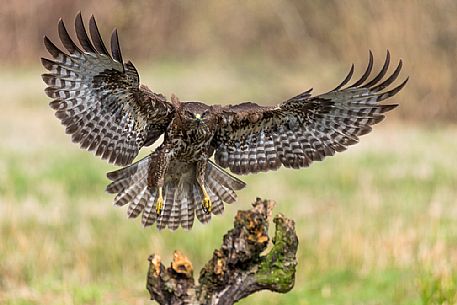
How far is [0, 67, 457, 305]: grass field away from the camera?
8.18 m

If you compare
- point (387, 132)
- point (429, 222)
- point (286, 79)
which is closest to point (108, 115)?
point (429, 222)

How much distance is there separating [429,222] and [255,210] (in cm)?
467

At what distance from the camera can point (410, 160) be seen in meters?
13.9

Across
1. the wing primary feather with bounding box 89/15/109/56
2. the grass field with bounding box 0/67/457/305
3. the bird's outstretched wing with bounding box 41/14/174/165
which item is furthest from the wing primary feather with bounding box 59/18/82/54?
the grass field with bounding box 0/67/457/305

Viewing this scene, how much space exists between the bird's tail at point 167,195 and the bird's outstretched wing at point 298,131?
7.5 inches

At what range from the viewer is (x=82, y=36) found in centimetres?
571

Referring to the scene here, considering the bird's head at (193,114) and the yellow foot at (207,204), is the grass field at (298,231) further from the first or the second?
the bird's head at (193,114)

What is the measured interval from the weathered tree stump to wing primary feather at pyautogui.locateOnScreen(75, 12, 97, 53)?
131cm

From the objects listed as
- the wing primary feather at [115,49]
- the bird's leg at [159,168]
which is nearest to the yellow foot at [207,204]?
the bird's leg at [159,168]

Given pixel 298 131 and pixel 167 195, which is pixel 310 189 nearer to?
pixel 298 131

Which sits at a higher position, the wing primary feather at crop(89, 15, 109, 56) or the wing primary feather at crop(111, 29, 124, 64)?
the wing primary feather at crop(89, 15, 109, 56)

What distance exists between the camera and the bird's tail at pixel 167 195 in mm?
6930

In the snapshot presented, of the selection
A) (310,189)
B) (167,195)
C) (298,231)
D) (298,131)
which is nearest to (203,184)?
(167,195)

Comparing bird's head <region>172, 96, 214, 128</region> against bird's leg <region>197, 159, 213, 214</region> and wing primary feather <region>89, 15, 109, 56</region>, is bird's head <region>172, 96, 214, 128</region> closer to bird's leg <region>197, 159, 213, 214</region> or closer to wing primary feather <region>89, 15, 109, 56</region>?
bird's leg <region>197, 159, 213, 214</region>
